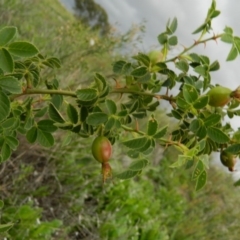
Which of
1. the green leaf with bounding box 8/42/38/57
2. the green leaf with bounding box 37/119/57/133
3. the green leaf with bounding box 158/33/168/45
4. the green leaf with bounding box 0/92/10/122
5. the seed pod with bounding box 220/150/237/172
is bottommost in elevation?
the green leaf with bounding box 37/119/57/133

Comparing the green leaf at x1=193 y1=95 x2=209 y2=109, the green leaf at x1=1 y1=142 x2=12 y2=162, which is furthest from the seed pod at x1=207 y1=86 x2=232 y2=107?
the green leaf at x1=1 y1=142 x2=12 y2=162

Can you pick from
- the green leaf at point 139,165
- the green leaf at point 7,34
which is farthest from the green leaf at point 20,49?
the green leaf at point 139,165

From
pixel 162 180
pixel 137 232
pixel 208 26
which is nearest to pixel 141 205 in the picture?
pixel 137 232

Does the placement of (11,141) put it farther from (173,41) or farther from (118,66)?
(173,41)

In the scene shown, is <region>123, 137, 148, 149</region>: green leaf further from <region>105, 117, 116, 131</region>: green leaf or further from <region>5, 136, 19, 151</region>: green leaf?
<region>5, 136, 19, 151</region>: green leaf

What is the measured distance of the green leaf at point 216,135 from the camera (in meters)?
0.65

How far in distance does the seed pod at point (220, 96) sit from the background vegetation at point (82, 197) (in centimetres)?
28

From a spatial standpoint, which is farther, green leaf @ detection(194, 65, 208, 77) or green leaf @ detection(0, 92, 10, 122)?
green leaf @ detection(194, 65, 208, 77)

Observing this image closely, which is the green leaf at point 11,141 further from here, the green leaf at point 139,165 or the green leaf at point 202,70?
the green leaf at point 202,70

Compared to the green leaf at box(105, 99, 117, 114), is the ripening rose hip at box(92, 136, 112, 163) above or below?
below

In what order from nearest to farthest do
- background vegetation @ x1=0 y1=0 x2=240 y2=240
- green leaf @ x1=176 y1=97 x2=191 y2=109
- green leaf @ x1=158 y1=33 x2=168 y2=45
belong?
green leaf @ x1=176 y1=97 x2=191 y2=109 → green leaf @ x1=158 y1=33 x2=168 y2=45 → background vegetation @ x1=0 y1=0 x2=240 y2=240

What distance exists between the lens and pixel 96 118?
0.65 m

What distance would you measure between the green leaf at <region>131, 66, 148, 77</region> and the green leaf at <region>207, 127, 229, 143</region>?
0.13 meters

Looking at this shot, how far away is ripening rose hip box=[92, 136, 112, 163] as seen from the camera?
0.65m
